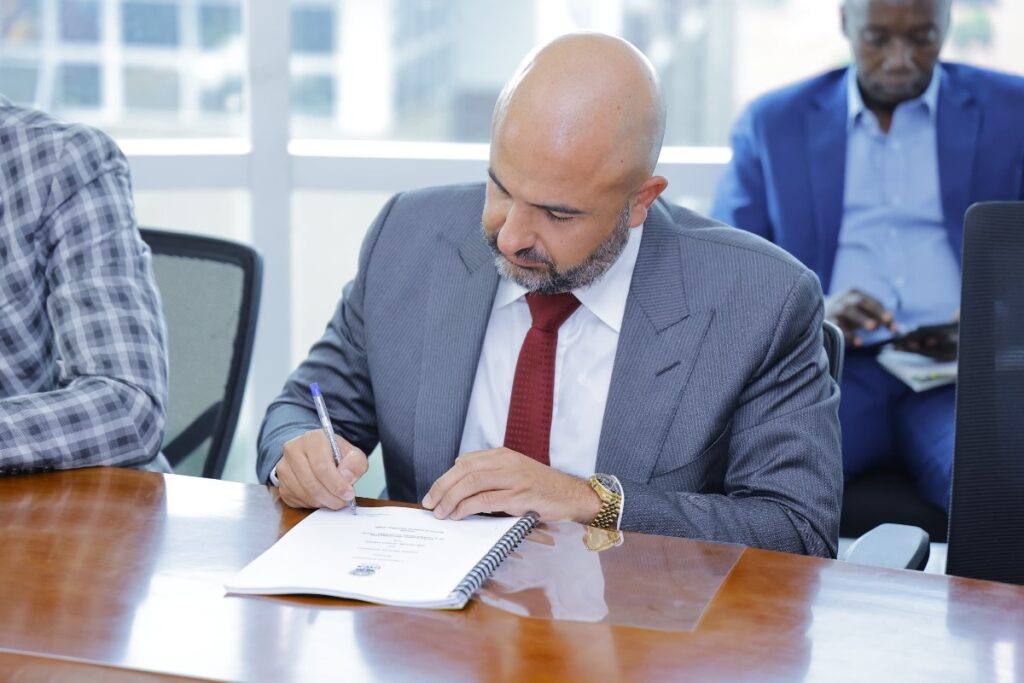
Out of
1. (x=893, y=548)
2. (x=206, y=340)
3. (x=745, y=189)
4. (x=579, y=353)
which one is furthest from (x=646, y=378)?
(x=745, y=189)

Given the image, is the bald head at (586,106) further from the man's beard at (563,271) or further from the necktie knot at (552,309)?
the necktie knot at (552,309)

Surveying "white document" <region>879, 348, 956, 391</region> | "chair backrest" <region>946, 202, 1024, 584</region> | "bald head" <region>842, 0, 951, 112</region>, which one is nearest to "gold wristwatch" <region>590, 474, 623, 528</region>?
"chair backrest" <region>946, 202, 1024, 584</region>

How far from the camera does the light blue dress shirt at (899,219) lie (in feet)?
10.2

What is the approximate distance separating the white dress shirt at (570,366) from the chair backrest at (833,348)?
34cm

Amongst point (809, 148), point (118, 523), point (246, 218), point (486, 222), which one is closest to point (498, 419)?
point (486, 222)

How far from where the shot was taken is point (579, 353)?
1.93 meters

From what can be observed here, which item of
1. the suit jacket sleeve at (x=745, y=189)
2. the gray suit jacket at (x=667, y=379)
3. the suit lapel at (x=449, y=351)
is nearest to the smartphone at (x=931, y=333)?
the suit jacket sleeve at (x=745, y=189)

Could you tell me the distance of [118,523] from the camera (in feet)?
Answer: 5.00

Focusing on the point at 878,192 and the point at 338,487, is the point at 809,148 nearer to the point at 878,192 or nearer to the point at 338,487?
the point at 878,192

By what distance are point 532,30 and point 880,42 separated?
1.13m

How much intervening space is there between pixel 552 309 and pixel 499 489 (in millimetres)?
423

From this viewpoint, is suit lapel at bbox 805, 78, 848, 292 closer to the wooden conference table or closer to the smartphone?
the smartphone

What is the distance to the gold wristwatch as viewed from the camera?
1.66m

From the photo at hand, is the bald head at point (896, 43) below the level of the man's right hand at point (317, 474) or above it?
above
